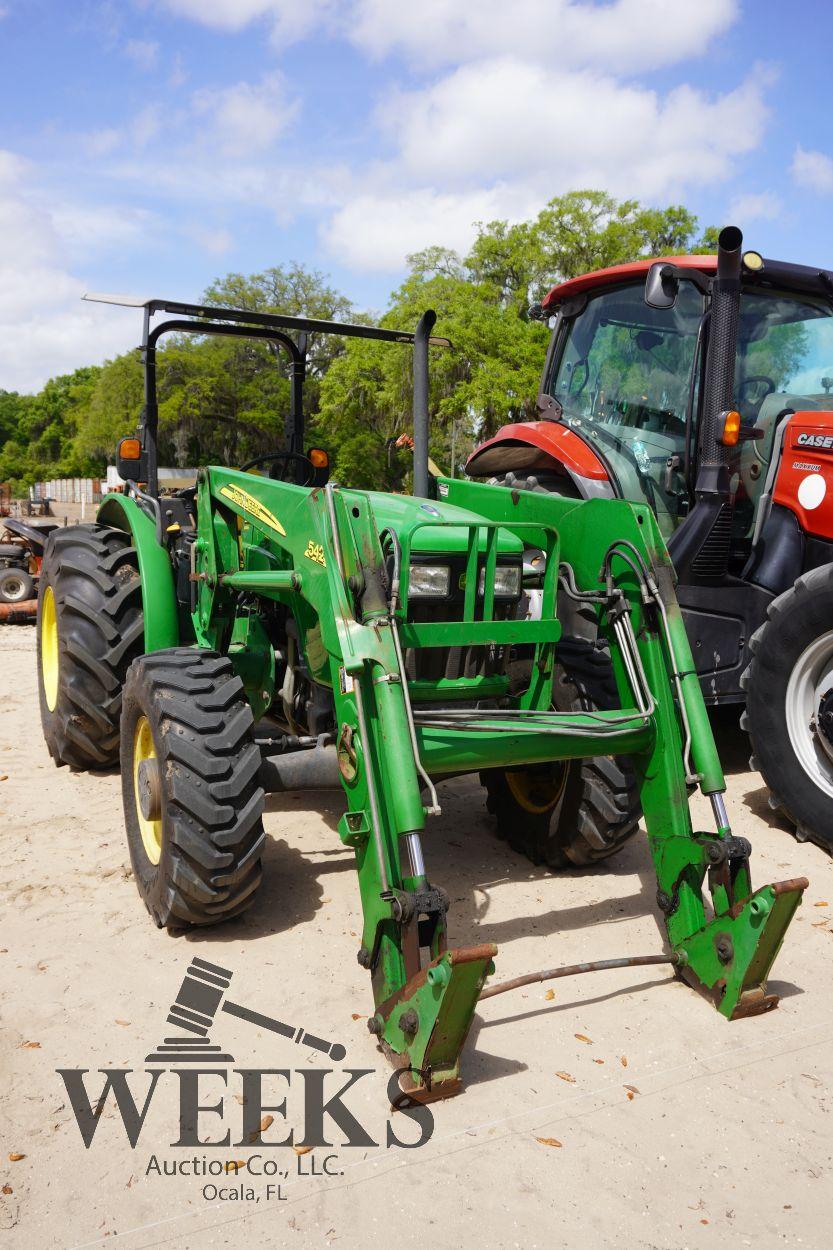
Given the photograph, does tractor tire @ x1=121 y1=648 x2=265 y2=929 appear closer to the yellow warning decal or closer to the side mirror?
the yellow warning decal

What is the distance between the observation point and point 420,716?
3.30 metres

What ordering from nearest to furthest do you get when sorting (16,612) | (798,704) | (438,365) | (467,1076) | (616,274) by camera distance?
(467,1076)
(798,704)
(616,274)
(16,612)
(438,365)

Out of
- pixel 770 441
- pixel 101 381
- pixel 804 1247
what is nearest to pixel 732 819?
pixel 770 441

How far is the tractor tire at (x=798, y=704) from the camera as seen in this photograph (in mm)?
4645

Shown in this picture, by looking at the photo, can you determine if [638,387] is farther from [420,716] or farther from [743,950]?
[743,950]

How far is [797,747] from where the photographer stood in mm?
4770

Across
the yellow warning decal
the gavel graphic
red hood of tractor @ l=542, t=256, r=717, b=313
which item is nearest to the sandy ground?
the gavel graphic

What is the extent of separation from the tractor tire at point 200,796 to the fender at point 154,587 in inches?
42.7

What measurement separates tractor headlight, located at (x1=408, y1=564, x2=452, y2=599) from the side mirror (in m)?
1.83

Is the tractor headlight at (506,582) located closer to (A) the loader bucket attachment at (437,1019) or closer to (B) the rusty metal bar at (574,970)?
(B) the rusty metal bar at (574,970)

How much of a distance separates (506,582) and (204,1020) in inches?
74.7

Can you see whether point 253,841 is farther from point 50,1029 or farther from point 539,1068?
point 539,1068

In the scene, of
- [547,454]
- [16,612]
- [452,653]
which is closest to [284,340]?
[547,454]

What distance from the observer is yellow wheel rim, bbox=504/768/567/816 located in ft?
14.2
